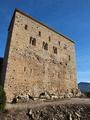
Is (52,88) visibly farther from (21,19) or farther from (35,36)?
(21,19)

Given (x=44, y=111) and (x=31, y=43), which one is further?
(x=31, y=43)

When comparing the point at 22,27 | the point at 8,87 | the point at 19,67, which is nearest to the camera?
the point at 8,87

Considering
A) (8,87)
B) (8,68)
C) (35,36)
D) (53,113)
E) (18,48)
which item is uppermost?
(35,36)

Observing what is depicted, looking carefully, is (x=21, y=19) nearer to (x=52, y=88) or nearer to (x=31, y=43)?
(x=31, y=43)

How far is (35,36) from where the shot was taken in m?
28.6

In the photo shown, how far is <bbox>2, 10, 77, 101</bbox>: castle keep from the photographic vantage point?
2412 centimetres

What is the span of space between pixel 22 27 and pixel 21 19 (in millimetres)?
1522

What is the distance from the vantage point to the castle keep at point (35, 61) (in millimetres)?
24120

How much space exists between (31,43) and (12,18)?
5628 mm

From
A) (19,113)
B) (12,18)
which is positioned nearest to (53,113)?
(19,113)

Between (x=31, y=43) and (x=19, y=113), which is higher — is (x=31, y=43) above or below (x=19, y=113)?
above

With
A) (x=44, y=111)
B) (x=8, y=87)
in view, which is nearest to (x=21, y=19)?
(x=8, y=87)

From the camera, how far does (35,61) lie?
27.6 meters

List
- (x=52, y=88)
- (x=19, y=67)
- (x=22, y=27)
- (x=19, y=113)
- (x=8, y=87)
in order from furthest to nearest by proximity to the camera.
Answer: (x=52, y=88)
(x=22, y=27)
(x=19, y=67)
(x=8, y=87)
(x=19, y=113)
